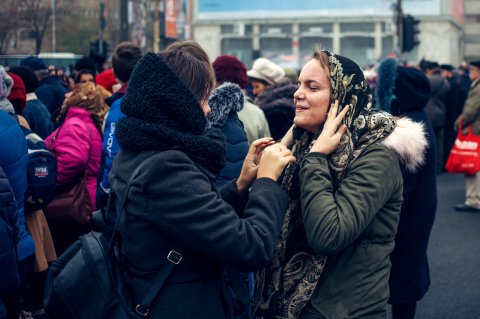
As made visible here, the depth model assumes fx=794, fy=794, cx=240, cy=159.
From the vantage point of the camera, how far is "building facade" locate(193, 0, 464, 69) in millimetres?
103312

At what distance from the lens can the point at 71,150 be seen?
227 inches

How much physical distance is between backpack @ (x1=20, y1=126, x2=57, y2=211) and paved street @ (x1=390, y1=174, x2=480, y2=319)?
3.00 metres

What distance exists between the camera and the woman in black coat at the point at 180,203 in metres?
2.47

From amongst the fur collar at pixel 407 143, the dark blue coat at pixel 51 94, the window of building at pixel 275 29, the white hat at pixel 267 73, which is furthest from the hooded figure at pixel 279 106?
the window of building at pixel 275 29

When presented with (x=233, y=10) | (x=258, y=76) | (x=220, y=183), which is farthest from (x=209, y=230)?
(x=233, y=10)

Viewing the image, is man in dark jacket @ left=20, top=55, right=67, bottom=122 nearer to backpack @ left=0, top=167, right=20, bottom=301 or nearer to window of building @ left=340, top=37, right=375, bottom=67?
backpack @ left=0, top=167, right=20, bottom=301

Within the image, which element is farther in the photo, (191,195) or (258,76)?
(258,76)

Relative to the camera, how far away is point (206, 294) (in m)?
2.62

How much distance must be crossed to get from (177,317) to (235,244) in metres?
0.31

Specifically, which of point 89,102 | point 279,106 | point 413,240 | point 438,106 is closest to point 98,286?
point 413,240

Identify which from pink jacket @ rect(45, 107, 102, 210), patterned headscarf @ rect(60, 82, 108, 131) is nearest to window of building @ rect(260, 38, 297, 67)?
patterned headscarf @ rect(60, 82, 108, 131)

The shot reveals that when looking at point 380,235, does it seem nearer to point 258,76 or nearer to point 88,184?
point 88,184

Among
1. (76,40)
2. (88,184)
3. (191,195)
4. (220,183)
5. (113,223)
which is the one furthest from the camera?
(76,40)

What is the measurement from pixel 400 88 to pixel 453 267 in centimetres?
319
